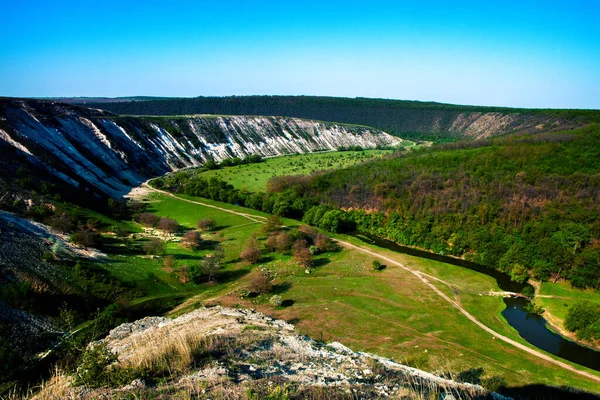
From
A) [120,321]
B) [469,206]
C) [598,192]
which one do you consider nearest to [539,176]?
[598,192]

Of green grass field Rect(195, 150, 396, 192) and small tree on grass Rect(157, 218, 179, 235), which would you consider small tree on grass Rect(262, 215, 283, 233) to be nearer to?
small tree on grass Rect(157, 218, 179, 235)

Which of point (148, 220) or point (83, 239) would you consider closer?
point (83, 239)

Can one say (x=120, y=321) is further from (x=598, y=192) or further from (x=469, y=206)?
(x=598, y=192)

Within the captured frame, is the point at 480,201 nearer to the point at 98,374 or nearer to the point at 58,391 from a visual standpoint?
the point at 98,374

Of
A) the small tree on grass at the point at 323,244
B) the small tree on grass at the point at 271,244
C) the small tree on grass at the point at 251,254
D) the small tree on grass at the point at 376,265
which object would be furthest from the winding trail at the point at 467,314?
the small tree on grass at the point at 251,254

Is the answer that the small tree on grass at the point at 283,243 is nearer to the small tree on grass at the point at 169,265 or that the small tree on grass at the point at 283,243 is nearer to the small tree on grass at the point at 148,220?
the small tree on grass at the point at 169,265

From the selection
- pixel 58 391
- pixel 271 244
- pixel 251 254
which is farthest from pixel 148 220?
pixel 58 391
